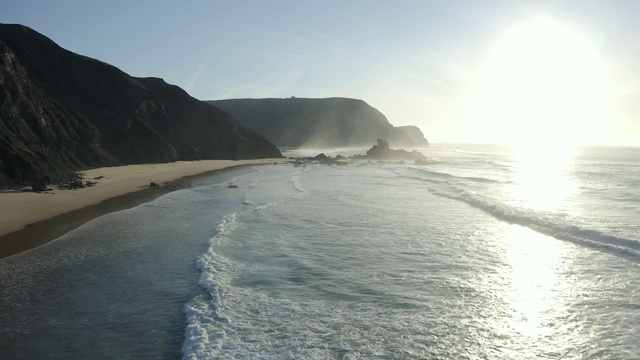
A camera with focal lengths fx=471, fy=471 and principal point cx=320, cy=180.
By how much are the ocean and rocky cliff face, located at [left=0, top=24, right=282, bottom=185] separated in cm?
1315

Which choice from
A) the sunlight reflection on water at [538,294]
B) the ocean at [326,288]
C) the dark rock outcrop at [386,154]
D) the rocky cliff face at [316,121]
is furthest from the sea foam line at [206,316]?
the rocky cliff face at [316,121]

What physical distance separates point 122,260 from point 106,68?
1794 inches

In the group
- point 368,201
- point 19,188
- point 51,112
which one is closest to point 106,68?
point 51,112

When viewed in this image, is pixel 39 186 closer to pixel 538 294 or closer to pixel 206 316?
pixel 206 316

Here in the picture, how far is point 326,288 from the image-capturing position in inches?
380

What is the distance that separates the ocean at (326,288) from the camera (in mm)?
6930

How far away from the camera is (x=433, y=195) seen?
27688 millimetres

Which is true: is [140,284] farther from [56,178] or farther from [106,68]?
[106,68]

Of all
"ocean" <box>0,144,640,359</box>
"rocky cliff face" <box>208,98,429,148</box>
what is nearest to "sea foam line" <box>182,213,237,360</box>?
"ocean" <box>0,144,640,359</box>

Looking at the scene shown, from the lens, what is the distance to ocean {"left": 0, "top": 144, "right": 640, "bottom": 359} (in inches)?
273

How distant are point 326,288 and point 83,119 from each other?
3709 cm

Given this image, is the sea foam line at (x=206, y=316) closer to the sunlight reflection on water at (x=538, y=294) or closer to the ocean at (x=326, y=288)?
the ocean at (x=326, y=288)

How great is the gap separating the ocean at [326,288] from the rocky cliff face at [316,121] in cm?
15315

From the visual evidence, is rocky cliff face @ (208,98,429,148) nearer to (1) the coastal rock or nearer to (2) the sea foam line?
(1) the coastal rock
